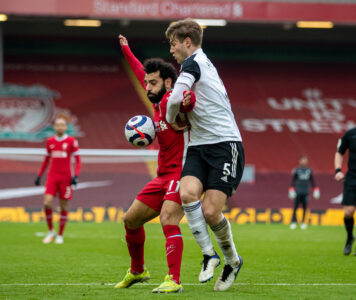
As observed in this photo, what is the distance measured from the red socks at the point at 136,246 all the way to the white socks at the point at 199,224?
689 mm

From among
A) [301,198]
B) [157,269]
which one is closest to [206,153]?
[157,269]

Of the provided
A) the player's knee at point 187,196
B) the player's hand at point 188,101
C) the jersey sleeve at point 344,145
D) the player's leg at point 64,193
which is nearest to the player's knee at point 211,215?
the player's knee at point 187,196

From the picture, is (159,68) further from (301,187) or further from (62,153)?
(301,187)

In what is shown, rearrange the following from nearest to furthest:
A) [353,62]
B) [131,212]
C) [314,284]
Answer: [131,212] < [314,284] < [353,62]

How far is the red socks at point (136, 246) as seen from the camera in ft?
21.2

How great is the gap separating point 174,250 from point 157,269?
2.70 m

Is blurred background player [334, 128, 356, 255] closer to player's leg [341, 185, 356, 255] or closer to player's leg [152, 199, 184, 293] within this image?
player's leg [341, 185, 356, 255]

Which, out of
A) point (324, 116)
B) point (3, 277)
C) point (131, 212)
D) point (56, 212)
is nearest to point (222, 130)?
point (131, 212)

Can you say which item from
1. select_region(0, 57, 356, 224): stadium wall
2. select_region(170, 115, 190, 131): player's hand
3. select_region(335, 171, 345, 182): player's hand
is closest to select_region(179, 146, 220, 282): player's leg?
select_region(170, 115, 190, 131): player's hand

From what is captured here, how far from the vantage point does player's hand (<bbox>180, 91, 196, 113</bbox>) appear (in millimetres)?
5684

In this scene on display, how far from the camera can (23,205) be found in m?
22.3

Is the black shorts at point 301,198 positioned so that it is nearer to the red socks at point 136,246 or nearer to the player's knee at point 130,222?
the red socks at point 136,246

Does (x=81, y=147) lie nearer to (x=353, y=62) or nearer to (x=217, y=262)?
(x=353, y=62)

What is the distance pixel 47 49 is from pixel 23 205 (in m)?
7.72
